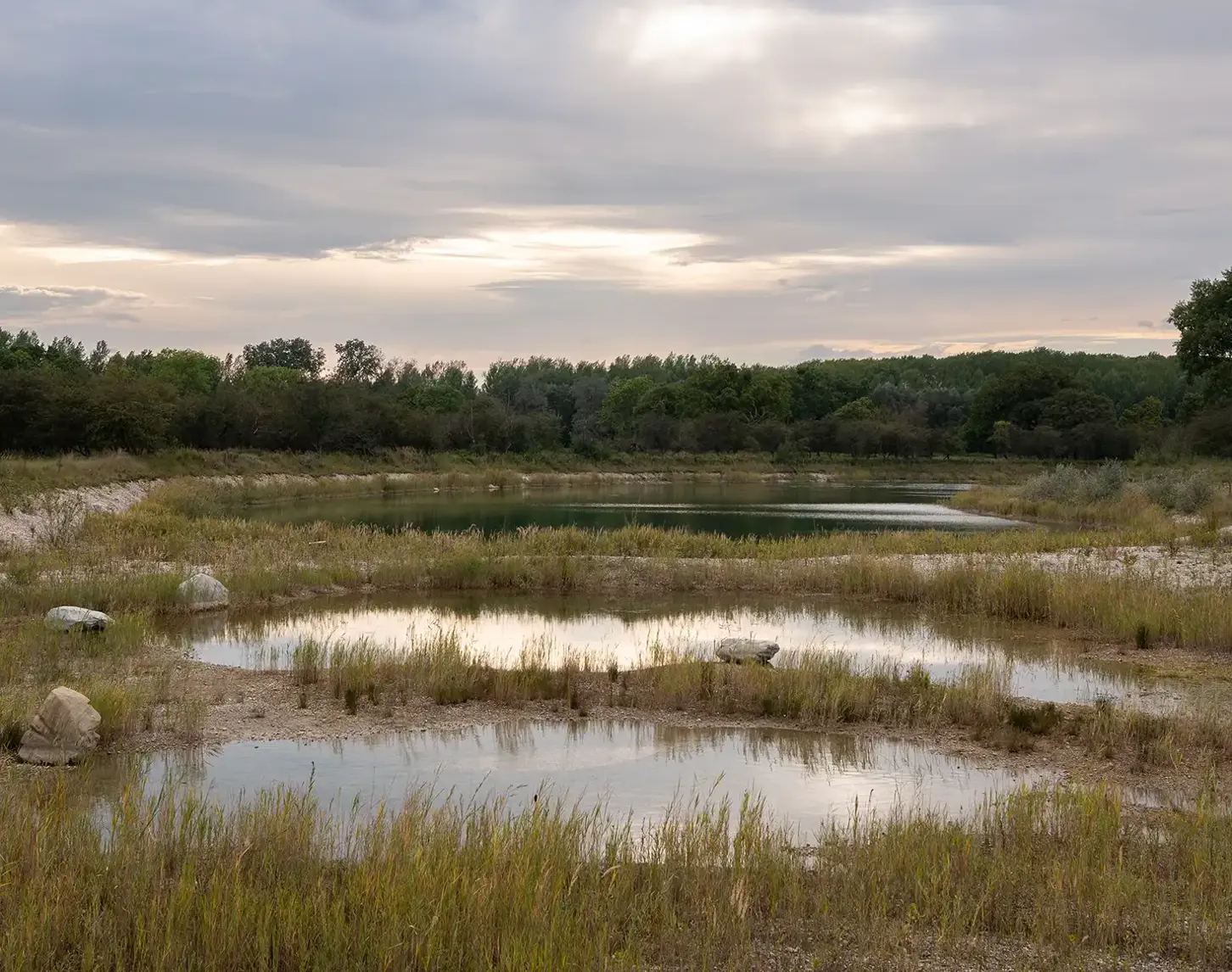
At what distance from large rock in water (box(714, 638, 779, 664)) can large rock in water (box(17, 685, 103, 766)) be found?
882 cm

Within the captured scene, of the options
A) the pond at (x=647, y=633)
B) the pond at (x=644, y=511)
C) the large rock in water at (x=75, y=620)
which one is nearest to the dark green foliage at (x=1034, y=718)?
the pond at (x=647, y=633)

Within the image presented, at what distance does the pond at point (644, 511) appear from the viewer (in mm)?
43781

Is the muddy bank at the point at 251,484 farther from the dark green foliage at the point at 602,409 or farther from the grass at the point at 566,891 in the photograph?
the grass at the point at 566,891

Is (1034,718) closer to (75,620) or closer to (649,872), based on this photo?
(649,872)

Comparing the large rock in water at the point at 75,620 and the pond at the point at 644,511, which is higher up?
the large rock in water at the point at 75,620

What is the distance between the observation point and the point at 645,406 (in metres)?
123

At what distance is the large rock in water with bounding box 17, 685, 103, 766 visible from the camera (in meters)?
11.3

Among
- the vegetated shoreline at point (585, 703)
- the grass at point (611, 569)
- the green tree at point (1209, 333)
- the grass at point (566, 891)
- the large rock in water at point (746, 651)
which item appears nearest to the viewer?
the grass at point (566, 891)

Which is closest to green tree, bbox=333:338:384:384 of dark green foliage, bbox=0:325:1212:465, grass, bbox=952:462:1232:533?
dark green foliage, bbox=0:325:1212:465

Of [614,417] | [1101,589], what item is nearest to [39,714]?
[1101,589]

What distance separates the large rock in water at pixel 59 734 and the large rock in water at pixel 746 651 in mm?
8815

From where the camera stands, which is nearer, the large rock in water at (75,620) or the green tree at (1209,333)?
the large rock in water at (75,620)

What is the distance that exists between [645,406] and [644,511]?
70.7m

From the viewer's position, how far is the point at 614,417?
417 ft
